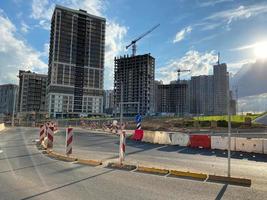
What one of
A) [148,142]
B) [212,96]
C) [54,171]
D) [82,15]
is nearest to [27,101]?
[82,15]

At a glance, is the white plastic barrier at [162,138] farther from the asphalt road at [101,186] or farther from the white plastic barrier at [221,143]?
the asphalt road at [101,186]

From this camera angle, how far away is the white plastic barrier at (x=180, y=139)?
74.4 ft

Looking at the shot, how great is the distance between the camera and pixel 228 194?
8.23 meters

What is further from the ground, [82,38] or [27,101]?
[82,38]

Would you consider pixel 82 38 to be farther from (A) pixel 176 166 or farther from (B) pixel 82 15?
(A) pixel 176 166

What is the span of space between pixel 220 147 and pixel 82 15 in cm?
15718

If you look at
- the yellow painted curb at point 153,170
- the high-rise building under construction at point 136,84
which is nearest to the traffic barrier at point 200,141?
the yellow painted curb at point 153,170

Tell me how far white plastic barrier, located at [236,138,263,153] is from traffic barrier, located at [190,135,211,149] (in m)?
2.27

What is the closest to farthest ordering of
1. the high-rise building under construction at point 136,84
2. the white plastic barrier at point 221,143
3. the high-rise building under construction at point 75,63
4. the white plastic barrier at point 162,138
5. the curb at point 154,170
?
the curb at point 154,170 < the white plastic barrier at point 221,143 < the white plastic barrier at point 162,138 < the high-rise building under construction at point 75,63 < the high-rise building under construction at point 136,84

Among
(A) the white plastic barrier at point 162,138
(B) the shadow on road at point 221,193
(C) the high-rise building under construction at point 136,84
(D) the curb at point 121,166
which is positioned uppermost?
(C) the high-rise building under construction at point 136,84

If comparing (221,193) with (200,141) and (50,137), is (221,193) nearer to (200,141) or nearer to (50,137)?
(200,141)

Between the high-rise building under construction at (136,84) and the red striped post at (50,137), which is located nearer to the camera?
the red striped post at (50,137)

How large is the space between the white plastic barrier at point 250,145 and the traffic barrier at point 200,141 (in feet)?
7.45

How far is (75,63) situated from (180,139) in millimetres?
142390
